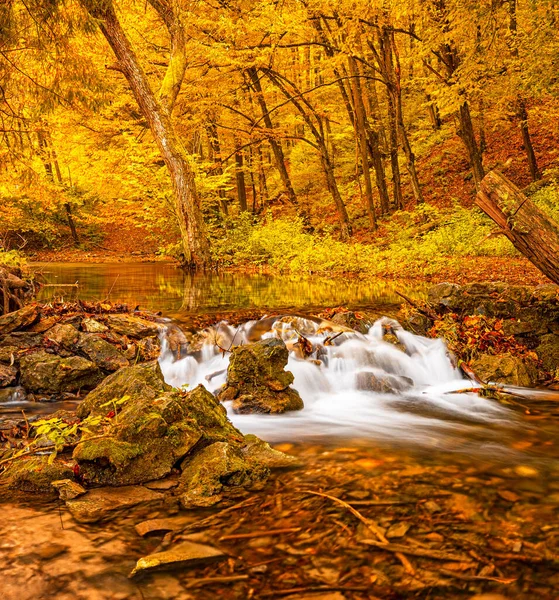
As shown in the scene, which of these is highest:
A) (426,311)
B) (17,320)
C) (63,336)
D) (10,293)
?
(10,293)

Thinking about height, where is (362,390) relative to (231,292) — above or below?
below

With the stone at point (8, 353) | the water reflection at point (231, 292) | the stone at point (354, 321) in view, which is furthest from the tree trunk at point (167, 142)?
the stone at point (8, 353)

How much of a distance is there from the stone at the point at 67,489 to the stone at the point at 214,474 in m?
0.61

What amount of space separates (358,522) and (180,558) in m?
0.98

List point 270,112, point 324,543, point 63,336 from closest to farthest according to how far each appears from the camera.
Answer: point 324,543 < point 63,336 < point 270,112

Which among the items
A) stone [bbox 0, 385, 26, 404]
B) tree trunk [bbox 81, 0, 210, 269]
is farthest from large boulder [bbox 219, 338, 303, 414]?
tree trunk [bbox 81, 0, 210, 269]

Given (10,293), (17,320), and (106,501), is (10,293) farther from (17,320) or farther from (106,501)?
(106,501)

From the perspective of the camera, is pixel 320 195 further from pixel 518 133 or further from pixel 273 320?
pixel 273 320

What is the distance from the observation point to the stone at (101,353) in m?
5.90

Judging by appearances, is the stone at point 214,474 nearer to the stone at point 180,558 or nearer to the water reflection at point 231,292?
the stone at point 180,558

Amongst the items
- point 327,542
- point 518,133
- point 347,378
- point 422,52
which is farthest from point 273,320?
point 518,133

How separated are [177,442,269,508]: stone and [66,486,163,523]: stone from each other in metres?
0.21

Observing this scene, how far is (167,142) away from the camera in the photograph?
1359 cm

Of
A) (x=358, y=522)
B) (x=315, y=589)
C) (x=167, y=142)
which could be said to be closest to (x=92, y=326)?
(x=358, y=522)
